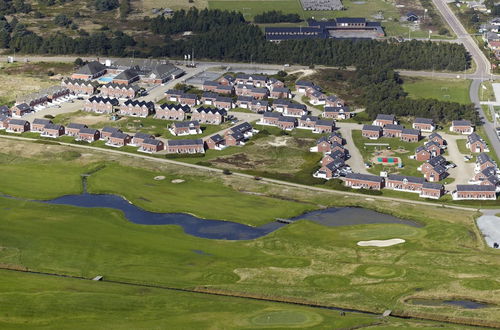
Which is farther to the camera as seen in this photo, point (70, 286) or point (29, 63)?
point (29, 63)

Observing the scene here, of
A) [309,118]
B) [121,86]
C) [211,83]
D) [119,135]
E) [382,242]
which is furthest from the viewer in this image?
[211,83]

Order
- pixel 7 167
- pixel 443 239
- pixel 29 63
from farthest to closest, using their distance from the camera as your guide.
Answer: pixel 29 63 → pixel 7 167 → pixel 443 239

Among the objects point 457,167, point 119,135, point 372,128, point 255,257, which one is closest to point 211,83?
point 119,135

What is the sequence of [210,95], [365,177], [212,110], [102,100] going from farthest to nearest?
[210,95], [102,100], [212,110], [365,177]

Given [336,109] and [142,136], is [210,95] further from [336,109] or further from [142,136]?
[142,136]

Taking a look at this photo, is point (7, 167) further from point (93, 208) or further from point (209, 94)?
point (209, 94)

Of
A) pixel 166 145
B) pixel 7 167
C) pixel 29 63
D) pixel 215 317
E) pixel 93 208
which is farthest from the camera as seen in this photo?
pixel 29 63

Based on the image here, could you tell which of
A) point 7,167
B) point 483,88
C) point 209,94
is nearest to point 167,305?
point 7,167

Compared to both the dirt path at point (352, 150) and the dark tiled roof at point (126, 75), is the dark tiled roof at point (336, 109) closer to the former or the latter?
the dirt path at point (352, 150)
